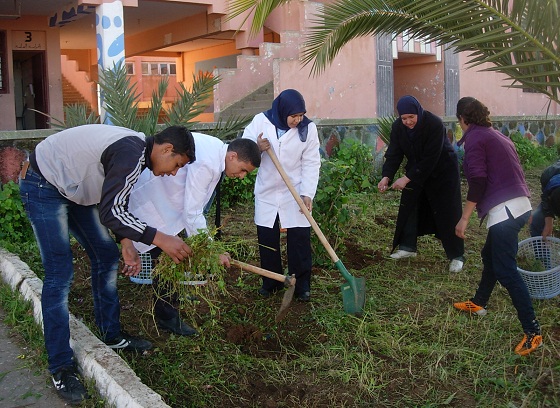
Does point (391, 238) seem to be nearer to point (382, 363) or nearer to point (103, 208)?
point (382, 363)

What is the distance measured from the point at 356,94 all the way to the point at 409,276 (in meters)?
6.99

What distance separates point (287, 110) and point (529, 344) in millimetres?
2176

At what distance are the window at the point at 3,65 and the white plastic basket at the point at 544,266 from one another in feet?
36.3

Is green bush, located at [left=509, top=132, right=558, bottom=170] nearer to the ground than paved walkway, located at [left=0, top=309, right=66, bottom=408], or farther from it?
farther from it

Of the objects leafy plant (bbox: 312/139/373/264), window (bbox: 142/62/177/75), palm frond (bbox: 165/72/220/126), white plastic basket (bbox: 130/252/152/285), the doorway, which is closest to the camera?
white plastic basket (bbox: 130/252/152/285)

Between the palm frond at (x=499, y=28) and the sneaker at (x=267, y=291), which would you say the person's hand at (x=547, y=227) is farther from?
the sneaker at (x=267, y=291)

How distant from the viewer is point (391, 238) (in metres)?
6.65

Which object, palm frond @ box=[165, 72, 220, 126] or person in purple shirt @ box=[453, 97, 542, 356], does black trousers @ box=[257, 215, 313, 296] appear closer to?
person in purple shirt @ box=[453, 97, 542, 356]

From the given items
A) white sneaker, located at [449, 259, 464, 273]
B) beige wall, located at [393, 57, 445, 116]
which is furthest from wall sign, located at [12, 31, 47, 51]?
white sneaker, located at [449, 259, 464, 273]

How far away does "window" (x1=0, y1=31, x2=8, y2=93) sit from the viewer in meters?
12.6

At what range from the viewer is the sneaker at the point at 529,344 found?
144 inches

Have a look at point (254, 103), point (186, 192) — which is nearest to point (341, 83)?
point (254, 103)

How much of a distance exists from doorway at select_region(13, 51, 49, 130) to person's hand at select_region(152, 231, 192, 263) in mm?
11206

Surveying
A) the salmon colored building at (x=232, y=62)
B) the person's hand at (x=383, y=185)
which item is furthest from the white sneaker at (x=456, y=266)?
the salmon colored building at (x=232, y=62)
